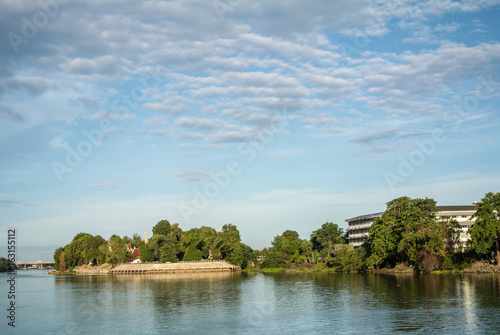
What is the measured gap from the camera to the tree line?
269 ft

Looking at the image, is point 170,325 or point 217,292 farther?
point 217,292

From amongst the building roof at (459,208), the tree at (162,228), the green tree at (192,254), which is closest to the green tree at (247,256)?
the green tree at (192,254)

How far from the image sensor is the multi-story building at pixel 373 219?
109869mm

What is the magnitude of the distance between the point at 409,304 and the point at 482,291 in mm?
13414

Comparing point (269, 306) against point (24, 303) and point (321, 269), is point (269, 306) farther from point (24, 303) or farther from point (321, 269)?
point (321, 269)

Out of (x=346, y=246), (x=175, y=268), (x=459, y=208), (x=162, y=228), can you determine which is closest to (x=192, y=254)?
(x=175, y=268)

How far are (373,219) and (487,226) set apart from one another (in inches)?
1747

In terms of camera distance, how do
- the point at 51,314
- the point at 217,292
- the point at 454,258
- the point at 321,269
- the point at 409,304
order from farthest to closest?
the point at 321,269 < the point at 454,258 < the point at 217,292 < the point at 51,314 < the point at 409,304

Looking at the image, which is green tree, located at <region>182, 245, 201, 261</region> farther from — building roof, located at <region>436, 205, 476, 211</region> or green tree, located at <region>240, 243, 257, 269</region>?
building roof, located at <region>436, 205, 476, 211</region>

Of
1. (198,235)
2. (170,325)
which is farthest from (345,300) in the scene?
A: (198,235)

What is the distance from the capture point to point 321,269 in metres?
118

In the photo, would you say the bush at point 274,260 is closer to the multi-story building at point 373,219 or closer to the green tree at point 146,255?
the multi-story building at point 373,219

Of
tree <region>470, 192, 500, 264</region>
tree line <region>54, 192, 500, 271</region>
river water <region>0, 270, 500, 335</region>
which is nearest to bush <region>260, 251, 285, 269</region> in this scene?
tree line <region>54, 192, 500, 271</region>

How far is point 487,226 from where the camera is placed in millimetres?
75125
